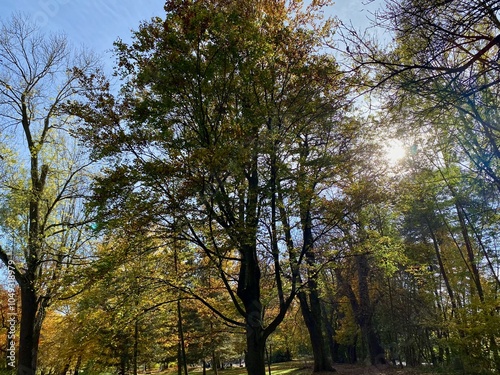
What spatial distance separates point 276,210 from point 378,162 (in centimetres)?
286

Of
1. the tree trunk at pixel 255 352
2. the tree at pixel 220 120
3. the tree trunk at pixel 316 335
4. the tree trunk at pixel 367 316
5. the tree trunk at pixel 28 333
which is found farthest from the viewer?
the tree trunk at pixel 367 316

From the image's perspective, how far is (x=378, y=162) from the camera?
26.2 feet

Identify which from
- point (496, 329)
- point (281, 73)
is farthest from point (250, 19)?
point (496, 329)

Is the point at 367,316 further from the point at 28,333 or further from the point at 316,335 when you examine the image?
the point at 28,333

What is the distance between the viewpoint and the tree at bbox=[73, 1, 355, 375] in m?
5.79

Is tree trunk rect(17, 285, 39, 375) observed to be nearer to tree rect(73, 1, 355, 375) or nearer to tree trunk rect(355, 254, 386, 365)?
tree rect(73, 1, 355, 375)

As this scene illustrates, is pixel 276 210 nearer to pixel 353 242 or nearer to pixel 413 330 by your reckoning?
pixel 353 242

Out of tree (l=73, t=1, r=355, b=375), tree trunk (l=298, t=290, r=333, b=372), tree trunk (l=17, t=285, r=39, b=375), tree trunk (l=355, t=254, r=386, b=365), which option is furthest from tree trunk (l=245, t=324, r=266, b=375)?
tree trunk (l=355, t=254, r=386, b=365)

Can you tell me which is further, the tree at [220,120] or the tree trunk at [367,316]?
the tree trunk at [367,316]

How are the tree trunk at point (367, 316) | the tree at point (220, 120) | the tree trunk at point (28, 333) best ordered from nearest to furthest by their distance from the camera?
the tree at point (220, 120) → the tree trunk at point (28, 333) → the tree trunk at point (367, 316)

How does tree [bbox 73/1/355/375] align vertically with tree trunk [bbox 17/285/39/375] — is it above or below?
above

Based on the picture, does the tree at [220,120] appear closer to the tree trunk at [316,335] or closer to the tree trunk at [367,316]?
the tree trunk at [316,335]

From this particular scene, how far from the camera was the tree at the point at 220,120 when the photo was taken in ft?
19.0

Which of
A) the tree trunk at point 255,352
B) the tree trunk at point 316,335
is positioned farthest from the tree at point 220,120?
the tree trunk at point 316,335
